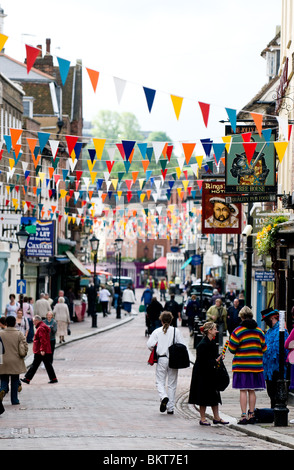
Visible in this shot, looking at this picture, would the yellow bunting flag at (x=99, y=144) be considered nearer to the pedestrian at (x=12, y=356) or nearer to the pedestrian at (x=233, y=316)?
the pedestrian at (x=12, y=356)

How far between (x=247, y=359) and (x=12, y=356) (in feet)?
15.8

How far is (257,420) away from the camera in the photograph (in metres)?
16.2

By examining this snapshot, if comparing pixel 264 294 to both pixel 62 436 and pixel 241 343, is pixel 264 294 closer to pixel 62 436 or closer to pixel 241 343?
pixel 241 343

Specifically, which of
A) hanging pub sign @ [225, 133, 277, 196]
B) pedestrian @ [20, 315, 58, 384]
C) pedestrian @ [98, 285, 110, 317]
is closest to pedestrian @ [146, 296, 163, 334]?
hanging pub sign @ [225, 133, 277, 196]

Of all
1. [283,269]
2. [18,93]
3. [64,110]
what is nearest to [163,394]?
[283,269]

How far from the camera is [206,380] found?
16.1 m

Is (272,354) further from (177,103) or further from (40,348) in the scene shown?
(40,348)

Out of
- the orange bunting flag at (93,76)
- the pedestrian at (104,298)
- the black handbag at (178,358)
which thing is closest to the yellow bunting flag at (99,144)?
the orange bunting flag at (93,76)

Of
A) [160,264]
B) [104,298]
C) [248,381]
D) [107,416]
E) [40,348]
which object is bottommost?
[107,416]

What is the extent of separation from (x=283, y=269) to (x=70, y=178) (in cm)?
1371

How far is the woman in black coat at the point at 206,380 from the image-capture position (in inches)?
632

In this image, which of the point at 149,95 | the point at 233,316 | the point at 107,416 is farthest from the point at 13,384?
Result: the point at 233,316

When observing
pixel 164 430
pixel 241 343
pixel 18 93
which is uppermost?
pixel 18 93

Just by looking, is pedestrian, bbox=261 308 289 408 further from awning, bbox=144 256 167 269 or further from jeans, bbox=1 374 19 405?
awning, bbox=144 256 167 269
